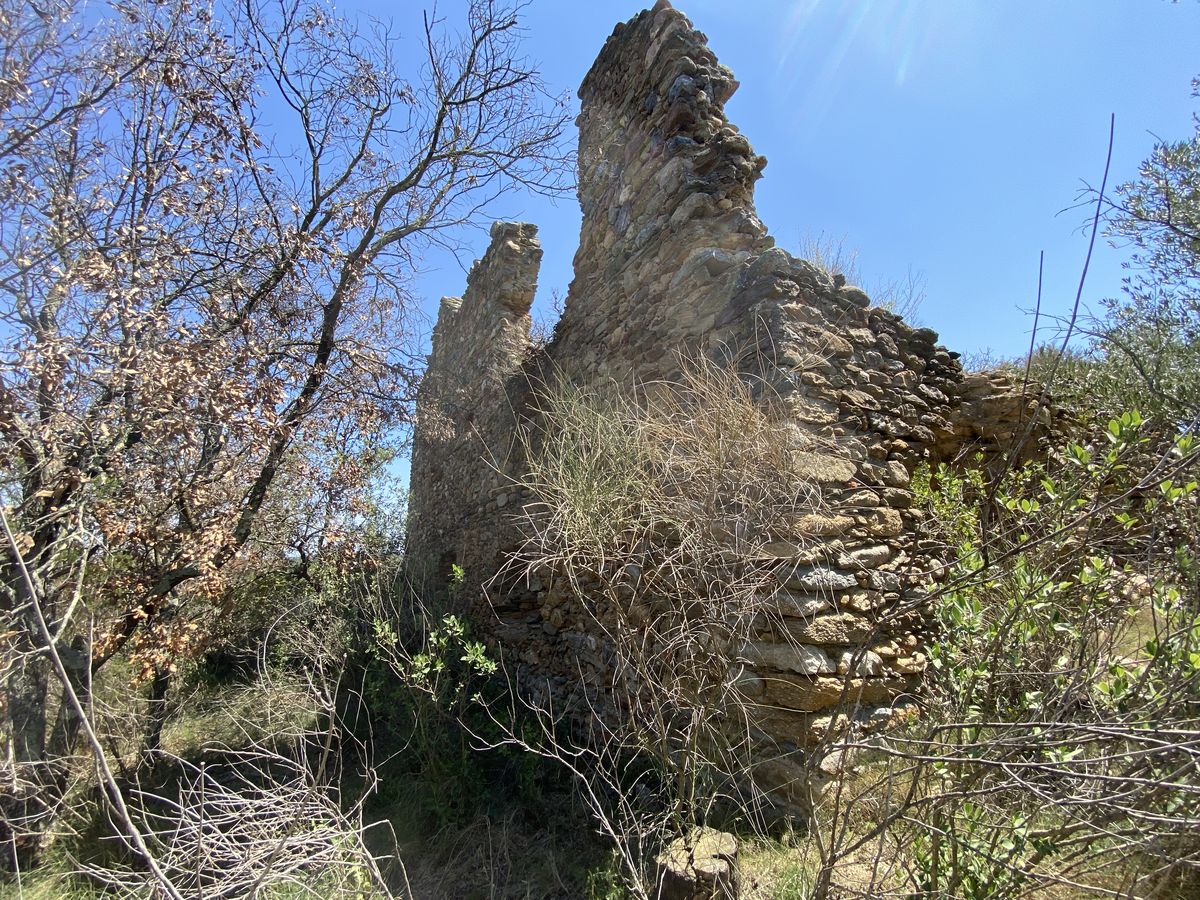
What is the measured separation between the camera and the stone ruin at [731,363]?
119 inches

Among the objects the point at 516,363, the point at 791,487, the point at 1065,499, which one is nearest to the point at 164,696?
the point at 516,363

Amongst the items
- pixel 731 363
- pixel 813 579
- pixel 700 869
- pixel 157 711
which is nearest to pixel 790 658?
pixel 813 579

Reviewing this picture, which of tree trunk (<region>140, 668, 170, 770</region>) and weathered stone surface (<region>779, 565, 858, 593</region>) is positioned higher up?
weathered stone surface (<region>779, 565, 858, 593</region>)

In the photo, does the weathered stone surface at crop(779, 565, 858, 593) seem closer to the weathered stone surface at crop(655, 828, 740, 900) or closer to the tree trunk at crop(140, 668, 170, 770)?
the weathered stone surface at crop(655, 828, 740, 900)

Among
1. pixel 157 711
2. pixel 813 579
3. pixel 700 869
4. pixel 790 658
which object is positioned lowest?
pixel 157 711

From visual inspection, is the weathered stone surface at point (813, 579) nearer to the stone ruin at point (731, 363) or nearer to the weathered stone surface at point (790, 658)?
the stone ruin at point (731, 363)

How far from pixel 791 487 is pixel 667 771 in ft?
4.34

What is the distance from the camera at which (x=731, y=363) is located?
362 centimetres

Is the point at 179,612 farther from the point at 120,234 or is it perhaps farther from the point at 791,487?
the point at 791,487

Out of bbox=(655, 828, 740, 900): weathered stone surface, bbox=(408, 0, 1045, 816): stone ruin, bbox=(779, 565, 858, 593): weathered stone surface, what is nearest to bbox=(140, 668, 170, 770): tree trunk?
bbox=(408, 0, 1045, 816): stone ruin

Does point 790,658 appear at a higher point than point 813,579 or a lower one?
lower

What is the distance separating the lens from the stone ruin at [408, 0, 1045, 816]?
304 cm

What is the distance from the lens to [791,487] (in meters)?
2.98

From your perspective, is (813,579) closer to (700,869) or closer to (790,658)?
(790,658)
